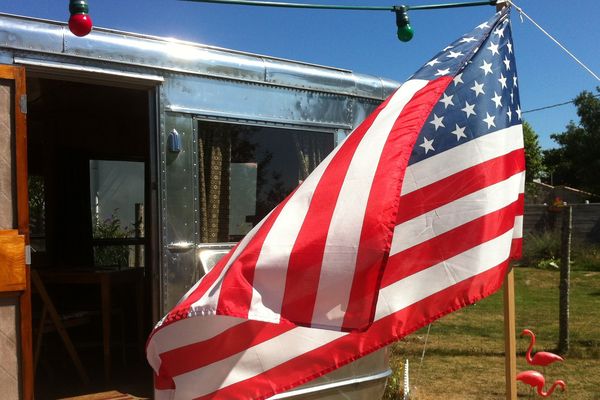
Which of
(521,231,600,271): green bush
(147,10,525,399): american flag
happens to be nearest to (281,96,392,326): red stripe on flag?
(147,10,525,399): american flag

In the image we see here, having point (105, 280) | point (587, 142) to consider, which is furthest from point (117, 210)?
point (587, 142)

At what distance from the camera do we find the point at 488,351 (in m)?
7.65

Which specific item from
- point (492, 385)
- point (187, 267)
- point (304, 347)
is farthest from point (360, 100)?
point (492, 385)

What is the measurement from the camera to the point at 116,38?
4.02 metres

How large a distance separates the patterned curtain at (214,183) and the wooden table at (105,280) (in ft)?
5.10

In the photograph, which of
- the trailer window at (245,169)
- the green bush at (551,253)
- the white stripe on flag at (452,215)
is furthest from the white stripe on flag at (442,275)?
the green bush at (551,253)

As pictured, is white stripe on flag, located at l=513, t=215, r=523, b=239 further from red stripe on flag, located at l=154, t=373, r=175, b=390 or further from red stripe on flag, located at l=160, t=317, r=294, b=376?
red stripe on flag, located at l=154, t=373, r=175, b=390

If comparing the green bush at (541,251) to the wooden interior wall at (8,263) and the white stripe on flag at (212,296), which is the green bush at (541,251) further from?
the white stripe on flag at (212,296)

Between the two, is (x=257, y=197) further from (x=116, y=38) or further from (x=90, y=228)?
(x=90, y=228)

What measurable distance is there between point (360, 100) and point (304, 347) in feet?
8.30

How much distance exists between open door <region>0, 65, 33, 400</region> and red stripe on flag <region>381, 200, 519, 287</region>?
206cm

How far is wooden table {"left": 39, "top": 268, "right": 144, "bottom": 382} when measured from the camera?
5.45 metres

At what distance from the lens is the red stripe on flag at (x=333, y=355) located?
9.24ft

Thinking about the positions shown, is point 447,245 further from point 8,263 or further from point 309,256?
point 8,263
